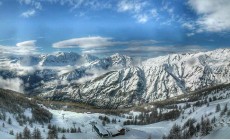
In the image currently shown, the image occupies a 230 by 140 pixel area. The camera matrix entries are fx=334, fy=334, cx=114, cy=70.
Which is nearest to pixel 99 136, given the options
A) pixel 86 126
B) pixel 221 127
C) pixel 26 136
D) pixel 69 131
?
pixel 69 131

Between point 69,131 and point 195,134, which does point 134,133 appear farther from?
point 195,134

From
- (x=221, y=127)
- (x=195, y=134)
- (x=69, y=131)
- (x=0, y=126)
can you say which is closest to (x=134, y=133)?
(x=69, y=131)

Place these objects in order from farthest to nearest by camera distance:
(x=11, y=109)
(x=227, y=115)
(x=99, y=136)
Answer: (x=11, y=109), (x=99, y=136), (x=227, y=115)

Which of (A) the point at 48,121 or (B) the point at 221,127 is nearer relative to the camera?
(B) the point at 221,127

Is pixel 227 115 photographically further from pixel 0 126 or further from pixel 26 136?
pixel 0 126

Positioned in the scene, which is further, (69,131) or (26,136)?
(69,131)

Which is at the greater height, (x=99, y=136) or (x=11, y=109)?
(x=11, y=109)

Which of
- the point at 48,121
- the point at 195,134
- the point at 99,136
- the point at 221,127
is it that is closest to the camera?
the point at 221,127

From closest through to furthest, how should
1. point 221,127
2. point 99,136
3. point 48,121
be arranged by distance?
1. point 221,127
2. point 99,136
3. point 48,121

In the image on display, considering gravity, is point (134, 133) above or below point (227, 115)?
below
